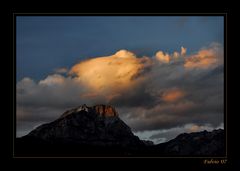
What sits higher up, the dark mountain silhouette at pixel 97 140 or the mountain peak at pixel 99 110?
the mountain peak at pixel 99 110

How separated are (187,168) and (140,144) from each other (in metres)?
1.76

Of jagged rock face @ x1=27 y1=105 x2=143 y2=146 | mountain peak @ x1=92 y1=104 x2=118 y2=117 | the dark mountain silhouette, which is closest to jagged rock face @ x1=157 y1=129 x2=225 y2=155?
the dark mountain silhouette

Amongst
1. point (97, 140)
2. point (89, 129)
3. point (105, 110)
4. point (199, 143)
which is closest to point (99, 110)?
point (105, 110)

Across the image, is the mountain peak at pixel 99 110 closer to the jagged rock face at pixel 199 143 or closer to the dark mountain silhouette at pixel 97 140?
the dark mountain silhouette at pixel 97 140

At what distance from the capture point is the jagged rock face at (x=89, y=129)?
15914 mm

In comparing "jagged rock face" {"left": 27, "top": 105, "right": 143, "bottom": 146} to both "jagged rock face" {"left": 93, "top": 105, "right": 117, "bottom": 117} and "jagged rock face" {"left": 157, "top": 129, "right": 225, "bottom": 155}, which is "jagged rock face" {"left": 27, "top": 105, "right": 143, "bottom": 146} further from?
"jagged rock face" {"left": 157, "top": 129, "right": 225, "bottom": 155}

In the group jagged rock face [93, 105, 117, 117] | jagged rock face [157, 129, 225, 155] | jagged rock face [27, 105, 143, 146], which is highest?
jagged rock face [93, 105, 117, 117]

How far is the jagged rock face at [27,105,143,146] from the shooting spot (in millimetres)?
15914

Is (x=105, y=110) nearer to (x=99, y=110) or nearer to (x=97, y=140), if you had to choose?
(x=99, y=110)

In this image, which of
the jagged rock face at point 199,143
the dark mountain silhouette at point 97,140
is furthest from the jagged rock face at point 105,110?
the jagged rock face at point 199,143
